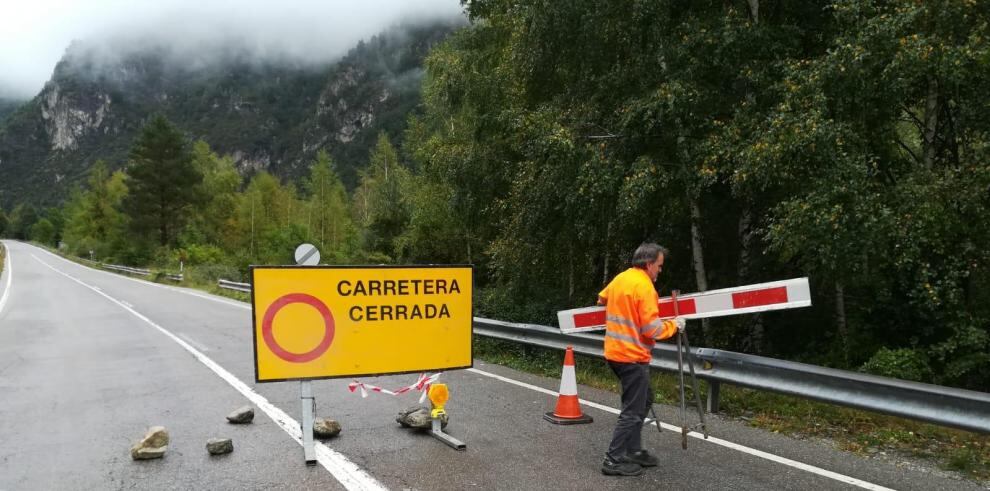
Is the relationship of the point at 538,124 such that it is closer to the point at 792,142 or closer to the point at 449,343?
the point at 792,142

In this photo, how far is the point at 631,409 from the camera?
187 inches

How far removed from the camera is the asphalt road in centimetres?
462

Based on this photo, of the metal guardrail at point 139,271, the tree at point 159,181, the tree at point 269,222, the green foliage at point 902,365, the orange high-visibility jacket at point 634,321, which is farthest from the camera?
the tree at point 159,181

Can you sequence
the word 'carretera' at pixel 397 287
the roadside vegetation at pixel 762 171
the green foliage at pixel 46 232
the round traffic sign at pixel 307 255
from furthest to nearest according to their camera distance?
the green foliage at pixel 46 232 → the round traffic sign at pixel 307 255 → the roadside vegetation at pixel 762 171 → the word 'carretera' at pixel 397 287

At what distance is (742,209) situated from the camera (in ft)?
37.6

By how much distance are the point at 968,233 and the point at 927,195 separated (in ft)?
2.79

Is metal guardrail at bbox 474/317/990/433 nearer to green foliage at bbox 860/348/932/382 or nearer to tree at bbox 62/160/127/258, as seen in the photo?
green foliage at bbox 860/348/932/382

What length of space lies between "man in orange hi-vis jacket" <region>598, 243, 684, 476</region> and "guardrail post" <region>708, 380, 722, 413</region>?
203cm

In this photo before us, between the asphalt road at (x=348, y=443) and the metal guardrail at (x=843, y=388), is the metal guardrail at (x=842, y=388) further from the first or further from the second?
the asphalt road at (x=348, y=443)

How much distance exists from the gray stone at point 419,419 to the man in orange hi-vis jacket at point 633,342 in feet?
5.65

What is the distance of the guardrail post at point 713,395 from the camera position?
6.61 metres

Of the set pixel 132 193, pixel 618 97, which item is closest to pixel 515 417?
pixel 618 97

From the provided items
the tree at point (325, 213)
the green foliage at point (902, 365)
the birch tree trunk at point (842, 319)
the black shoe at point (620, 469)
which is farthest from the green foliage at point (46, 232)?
the black shoe at point (620, 469)

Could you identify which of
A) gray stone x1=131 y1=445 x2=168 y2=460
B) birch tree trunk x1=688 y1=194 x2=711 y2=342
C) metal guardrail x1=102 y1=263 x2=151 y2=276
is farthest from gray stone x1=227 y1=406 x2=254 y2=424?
metal guardrail x1=102 y1=263 x2=151 y2=276
